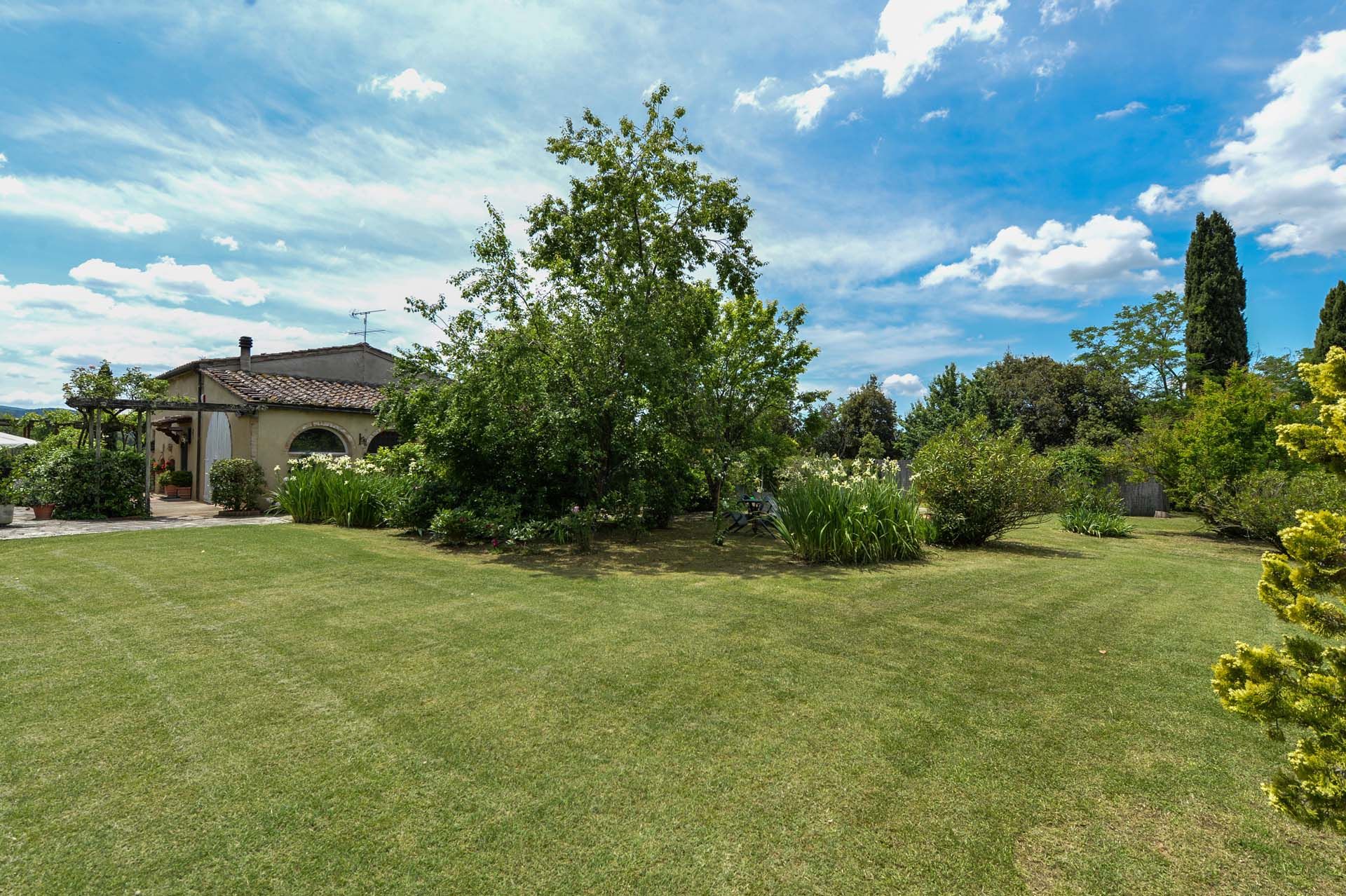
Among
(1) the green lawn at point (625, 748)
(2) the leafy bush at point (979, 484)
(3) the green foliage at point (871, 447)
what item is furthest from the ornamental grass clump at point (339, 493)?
(3) the green foliage at point (871, 447)

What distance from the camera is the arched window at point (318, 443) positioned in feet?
57.7

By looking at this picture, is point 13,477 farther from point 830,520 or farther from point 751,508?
point 830,520

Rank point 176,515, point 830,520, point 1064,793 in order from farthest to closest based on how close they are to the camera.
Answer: point 176,515, point 830,520, point 1064,793

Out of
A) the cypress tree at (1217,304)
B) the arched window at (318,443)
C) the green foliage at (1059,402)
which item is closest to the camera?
the arched window at (318,443)

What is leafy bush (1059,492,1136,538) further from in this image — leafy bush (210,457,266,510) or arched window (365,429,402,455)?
leafy bush (210,457,266,510)

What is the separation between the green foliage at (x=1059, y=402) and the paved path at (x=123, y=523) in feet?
109

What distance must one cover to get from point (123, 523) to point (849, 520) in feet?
48.9

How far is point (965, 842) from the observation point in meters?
2.48

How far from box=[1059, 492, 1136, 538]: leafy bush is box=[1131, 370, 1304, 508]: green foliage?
135cm

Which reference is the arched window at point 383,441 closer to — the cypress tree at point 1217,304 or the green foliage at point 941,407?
the green foliage at point 941,407

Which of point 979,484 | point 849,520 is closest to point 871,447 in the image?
point 979,484

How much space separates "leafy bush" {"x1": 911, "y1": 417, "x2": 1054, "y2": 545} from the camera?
1054 centimetres

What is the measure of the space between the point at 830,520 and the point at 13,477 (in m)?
19.6

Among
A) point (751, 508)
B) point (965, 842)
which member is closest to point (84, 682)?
point (965, 842)
